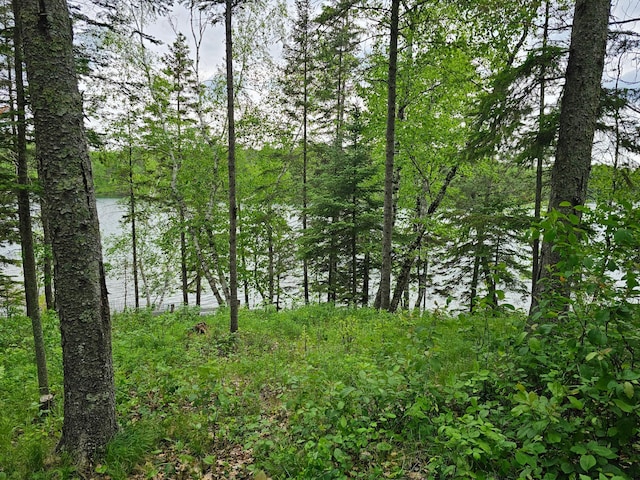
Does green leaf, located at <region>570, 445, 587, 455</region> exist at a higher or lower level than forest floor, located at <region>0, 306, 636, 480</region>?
higher

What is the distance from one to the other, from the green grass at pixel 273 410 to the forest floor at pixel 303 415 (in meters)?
0.02

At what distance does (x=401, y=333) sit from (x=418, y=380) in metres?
2.70

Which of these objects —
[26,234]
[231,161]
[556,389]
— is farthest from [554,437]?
[231,161]

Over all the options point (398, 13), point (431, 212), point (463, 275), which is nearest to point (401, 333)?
point (431, 212)

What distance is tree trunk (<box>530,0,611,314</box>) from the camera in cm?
422

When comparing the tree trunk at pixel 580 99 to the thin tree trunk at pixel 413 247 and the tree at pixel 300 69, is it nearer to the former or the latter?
the thin tree trunk at pixel 413 247

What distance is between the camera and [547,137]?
542 centimetres

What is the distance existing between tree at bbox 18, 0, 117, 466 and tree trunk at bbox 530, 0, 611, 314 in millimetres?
4949

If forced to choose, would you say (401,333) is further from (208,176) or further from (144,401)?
(208,176)

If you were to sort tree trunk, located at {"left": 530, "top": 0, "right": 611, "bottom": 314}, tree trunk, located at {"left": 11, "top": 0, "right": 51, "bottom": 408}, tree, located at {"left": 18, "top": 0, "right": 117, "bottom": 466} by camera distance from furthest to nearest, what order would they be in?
tree trunk, located at {"left": 11, "top": 0, "right": 51, "bottom": 408} < tree trunk, located at {"left": 530, "top": 0, "right": 611, "bottom": 314} < tree, located at {"left": 18, "top": 0, "right": 117, "bottom": 466}

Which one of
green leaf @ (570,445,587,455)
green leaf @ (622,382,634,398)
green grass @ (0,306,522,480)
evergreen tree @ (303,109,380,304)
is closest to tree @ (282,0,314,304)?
evergreen tree @ (303,109,380,304)

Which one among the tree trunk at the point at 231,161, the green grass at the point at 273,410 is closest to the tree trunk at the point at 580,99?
the green grass at the point at 273,410

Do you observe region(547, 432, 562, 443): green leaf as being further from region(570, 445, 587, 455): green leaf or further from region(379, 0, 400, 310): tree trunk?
region(379, 0, 400, 310): tree trunk

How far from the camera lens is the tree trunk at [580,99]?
422 cm
